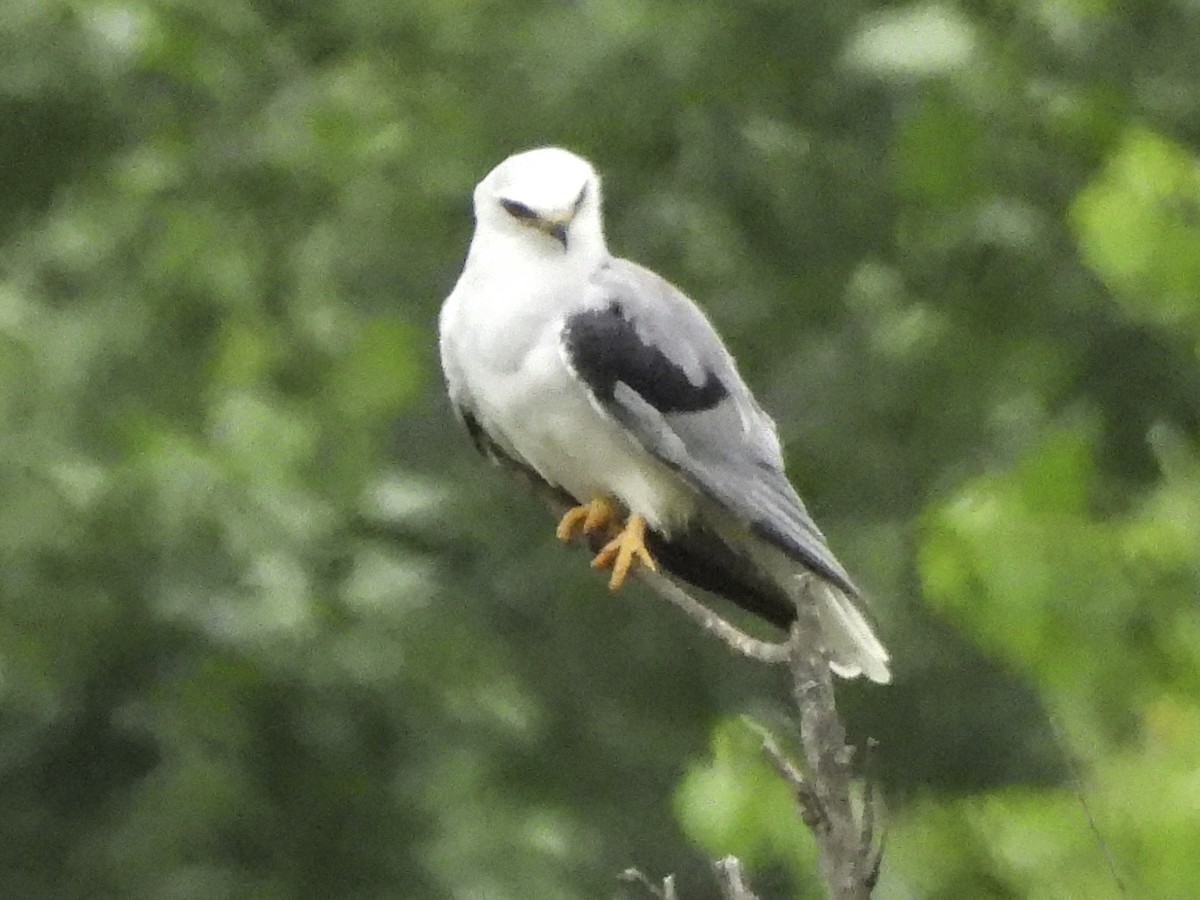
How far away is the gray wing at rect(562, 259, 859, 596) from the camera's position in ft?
10.9

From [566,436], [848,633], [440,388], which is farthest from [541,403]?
[440,388]

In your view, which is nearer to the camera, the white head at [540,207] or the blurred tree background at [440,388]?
the white head at [540,207]

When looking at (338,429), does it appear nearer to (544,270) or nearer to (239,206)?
(239,206)

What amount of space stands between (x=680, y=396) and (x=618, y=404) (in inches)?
4.5

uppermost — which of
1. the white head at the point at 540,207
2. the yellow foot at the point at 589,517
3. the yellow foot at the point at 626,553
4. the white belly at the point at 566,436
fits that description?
the white head at the point at 540,207

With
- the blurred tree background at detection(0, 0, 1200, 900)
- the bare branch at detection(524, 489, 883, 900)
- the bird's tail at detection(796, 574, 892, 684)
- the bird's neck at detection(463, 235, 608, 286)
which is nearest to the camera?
the bare branch at detection(524, 489, 883, 900)

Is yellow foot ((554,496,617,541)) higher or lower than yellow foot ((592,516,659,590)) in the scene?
lower

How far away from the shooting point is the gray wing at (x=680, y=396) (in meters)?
3.33

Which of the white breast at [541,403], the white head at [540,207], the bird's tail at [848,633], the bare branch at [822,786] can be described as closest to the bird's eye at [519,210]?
the white head at [540,207]

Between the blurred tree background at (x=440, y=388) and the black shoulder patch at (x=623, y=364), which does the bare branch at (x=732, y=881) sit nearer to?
the black shoulder patch at (x=623, y=364)

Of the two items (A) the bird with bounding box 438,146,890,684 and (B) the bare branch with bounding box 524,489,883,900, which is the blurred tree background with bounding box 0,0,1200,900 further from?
(B) the bare branch with bounding box 524,489,883,900

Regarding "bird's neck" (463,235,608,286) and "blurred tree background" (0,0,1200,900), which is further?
"blurred tree background" (0,0,1200,900)

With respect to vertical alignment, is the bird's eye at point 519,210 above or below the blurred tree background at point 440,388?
above

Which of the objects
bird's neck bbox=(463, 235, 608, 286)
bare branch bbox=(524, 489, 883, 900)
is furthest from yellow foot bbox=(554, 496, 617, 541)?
bare branch bbox=(524, 489, 883, 900)
